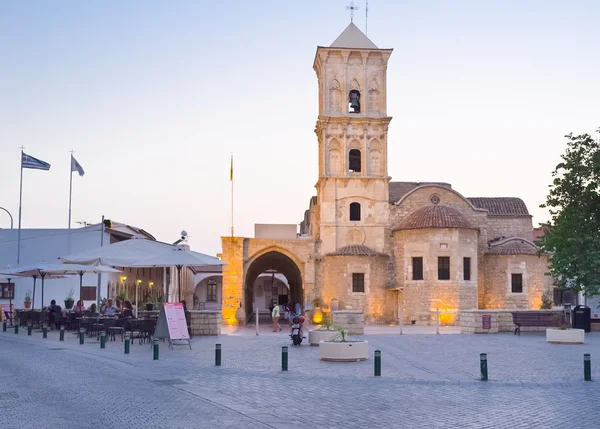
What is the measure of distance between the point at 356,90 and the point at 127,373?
31499mm

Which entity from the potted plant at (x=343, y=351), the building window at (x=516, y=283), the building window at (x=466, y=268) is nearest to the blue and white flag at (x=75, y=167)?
the building window at (x=466, y=268)

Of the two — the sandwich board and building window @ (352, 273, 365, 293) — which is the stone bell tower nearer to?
building window @ (352, 273, 365, 293)

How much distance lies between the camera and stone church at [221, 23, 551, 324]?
3891cm

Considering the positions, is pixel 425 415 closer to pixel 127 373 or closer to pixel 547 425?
pixel 547 425

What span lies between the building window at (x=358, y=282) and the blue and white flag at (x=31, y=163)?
19316 mm

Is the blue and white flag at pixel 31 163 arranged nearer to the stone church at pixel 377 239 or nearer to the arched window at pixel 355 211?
the stone church at pixel 377 239

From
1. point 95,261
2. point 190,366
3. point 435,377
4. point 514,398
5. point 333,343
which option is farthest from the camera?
point 95,261

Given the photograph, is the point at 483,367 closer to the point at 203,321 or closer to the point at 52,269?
the point at 203,321

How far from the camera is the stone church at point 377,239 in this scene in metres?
38.9

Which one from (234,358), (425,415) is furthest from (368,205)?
(425,415)

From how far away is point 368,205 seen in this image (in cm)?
4244

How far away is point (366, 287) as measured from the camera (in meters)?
40.5

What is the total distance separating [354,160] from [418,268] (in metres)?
8.40

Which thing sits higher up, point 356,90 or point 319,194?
point 356,90
